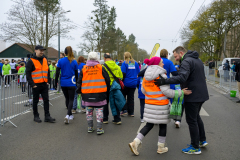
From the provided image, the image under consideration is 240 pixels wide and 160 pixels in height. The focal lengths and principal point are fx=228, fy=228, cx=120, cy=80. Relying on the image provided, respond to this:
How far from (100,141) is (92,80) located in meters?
1.32

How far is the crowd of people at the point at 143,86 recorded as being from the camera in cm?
390

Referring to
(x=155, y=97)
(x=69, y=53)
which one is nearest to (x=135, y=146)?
(x=155, y=97)

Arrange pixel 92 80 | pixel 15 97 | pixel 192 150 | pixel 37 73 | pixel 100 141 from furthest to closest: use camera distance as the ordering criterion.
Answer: pixel 15 97 → pixel 37 73 → pixel 92 80 → pixel 100 141 → pixel 192 150

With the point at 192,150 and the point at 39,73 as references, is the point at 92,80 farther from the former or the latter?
the point at 192,150

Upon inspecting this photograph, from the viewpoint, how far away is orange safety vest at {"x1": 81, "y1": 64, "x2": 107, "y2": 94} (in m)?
5.05

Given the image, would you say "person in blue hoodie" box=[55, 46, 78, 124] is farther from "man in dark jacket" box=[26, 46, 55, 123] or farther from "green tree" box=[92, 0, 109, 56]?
"green tree" box=[92, 0, 109, 56]

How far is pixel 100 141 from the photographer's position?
479 cm

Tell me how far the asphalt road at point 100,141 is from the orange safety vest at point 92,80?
3.49 feet

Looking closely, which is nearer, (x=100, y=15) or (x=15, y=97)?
(x=15, y=97)

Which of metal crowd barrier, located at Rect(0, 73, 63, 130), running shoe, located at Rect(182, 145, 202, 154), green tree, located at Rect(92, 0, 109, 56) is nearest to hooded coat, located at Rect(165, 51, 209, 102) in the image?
running shoe, located at Rect(182, 145, 202, 154)

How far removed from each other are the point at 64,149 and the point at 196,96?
2613 mm

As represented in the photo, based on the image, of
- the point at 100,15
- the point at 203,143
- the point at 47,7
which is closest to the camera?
the point at 203,143

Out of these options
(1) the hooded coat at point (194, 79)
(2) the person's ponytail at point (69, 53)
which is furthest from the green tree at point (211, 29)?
(1) the hooded coat at point (194, 79)

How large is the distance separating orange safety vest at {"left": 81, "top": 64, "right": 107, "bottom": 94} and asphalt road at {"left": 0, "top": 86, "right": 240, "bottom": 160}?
1.06 meters
